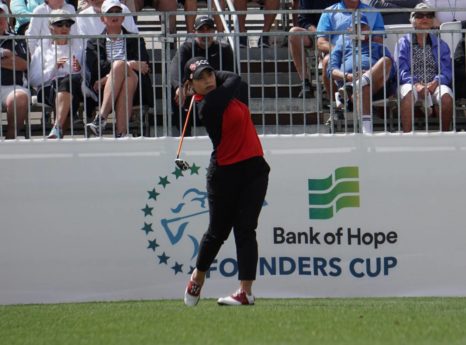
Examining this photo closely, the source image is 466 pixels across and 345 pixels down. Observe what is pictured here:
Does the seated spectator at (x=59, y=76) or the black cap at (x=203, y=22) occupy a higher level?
the black cap at (x=203, y=22)

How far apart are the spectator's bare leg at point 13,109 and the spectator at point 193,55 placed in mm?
1521

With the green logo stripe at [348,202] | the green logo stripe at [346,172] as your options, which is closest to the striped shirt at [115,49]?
the green logo stripe at [346,172]

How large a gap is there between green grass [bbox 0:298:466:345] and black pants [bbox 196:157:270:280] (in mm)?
464

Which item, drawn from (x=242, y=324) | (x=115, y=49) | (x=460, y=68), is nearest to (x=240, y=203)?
(x=242, y=324)

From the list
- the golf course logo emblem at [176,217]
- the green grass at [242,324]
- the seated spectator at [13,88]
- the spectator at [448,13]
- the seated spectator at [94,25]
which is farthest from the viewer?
the spectator at [448,13]

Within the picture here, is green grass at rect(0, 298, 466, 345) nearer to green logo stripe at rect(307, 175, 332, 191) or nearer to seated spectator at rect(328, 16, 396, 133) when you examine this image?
green logo stripe at rect(307, 175, 332, 191)

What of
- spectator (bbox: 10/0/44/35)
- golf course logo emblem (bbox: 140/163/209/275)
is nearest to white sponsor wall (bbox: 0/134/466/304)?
golf course logo emblem (bbox: 140/163/209/275)

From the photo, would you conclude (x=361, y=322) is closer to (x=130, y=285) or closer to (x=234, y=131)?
(x=234, y=131)

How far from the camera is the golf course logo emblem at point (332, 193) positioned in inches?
535

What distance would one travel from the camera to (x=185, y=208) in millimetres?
13680

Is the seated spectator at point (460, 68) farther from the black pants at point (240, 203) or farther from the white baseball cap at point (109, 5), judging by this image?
the white baseball cap at point (109, 5)

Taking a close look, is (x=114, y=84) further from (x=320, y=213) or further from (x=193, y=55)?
(x=320, y=213)

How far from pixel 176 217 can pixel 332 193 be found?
5.16 ft

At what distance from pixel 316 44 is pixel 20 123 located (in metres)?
3.13
